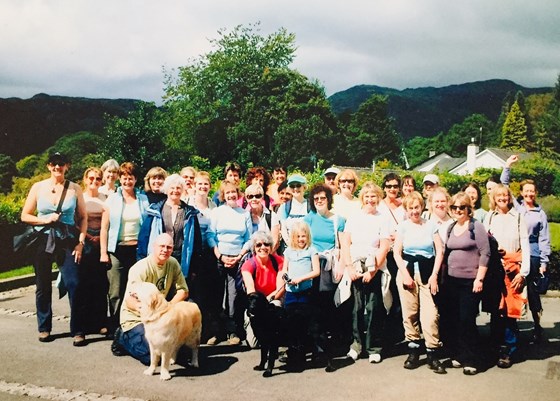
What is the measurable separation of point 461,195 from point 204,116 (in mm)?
55415

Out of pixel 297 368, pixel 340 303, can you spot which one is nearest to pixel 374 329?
pixel 340 303

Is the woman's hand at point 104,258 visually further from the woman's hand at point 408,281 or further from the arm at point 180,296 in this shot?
the woman's hand at point 408,281

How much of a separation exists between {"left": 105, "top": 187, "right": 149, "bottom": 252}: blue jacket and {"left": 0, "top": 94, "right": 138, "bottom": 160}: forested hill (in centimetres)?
2244

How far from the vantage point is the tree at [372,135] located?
79.6 m

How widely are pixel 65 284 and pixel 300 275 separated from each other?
3.13 metres

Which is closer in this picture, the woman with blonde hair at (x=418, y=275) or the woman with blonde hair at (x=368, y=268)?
the woman with blonde hair at (x=418, y=275)

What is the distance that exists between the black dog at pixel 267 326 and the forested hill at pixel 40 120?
2440 centimetres

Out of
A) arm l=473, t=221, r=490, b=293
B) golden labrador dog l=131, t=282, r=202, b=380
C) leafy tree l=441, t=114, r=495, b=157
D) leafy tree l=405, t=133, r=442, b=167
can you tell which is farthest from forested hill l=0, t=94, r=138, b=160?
leafy tree l=441, t=114, r=495, b=157

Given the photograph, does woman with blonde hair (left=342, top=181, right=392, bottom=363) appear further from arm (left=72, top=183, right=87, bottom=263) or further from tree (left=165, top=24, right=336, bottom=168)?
tree (left=165, top=24, right=336, bottom=168)

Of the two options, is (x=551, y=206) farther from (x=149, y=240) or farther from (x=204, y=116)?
(x=204, y=116)

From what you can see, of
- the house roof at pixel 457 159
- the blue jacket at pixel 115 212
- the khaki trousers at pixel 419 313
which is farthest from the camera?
the house roof at pixel 457 159

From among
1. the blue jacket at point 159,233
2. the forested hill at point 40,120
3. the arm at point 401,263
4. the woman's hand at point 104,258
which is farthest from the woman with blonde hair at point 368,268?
the forested hill at point 40,120

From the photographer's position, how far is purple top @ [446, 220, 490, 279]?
569 centimetres

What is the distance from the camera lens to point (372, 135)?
80.1 meters
